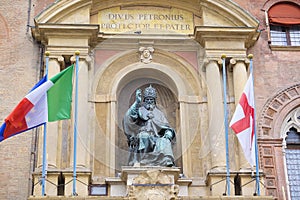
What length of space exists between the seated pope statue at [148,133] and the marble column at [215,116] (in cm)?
90

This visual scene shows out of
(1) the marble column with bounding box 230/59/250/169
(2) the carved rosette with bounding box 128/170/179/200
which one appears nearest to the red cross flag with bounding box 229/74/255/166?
(1) the marble column with bounding box 230/59/250/169

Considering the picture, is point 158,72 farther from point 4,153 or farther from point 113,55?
point 4,153

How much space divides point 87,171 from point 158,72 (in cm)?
325

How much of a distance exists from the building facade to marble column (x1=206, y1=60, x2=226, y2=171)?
26 millimetres

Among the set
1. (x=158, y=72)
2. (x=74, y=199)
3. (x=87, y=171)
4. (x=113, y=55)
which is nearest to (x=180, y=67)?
(x=158, y=72)

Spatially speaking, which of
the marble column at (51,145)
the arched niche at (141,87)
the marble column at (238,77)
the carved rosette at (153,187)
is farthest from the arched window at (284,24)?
the marble column at (51,145)

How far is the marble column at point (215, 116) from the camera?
15.7 m

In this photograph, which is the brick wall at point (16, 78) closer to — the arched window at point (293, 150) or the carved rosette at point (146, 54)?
the carved rosette at point (146, 54)

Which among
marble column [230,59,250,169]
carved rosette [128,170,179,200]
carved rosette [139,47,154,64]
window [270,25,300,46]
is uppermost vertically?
window [270,25,300,46]

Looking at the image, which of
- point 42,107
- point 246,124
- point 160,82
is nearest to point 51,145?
point 42,107

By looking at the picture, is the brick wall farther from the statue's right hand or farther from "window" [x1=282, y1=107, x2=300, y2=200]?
"window" [x1=282, y1=107, x2=300, y2=200]

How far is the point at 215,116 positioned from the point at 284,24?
11.2 ft

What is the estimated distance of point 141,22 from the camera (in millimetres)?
17609

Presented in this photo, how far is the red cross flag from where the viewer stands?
14.7 metres
